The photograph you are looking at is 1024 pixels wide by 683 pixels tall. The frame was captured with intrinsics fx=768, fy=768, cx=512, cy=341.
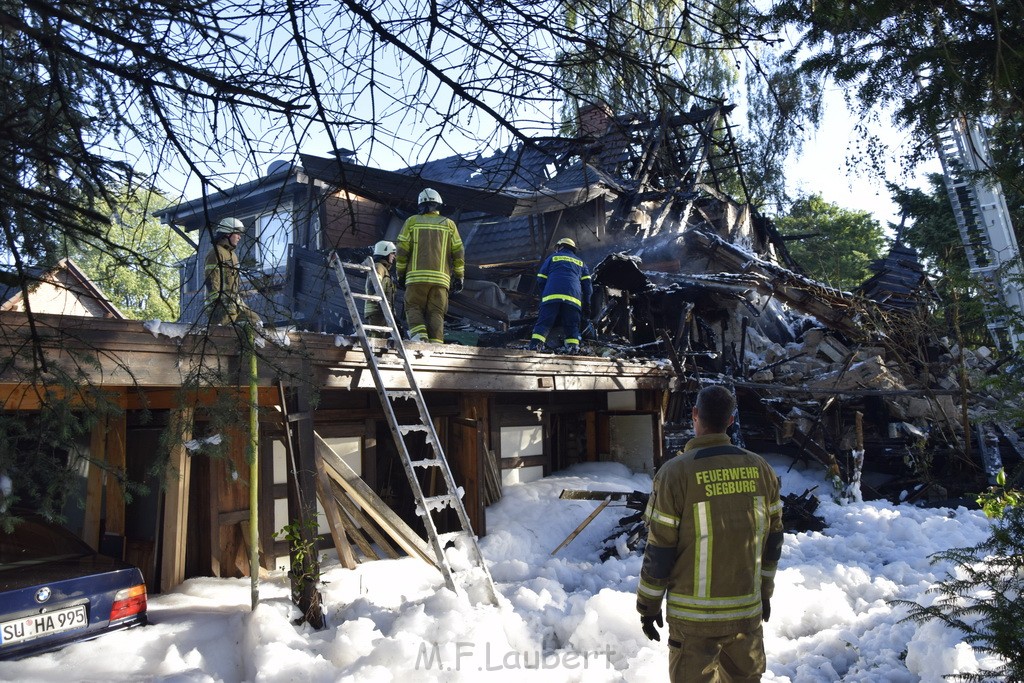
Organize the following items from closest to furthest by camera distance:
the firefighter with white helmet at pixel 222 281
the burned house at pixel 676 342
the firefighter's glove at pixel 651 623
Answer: the firefighter with white helmet at pixel 222 281 < the firefighter's glove at pixel 651 623 < the burned house at pixel 676 342

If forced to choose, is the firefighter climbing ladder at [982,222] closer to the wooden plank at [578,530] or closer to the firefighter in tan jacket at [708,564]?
the wooden plank at [578,530]

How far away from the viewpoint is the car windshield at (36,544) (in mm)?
4780

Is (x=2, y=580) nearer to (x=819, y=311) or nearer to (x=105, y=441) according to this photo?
(x=105, y=441)

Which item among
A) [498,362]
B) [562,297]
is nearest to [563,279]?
[562,297]

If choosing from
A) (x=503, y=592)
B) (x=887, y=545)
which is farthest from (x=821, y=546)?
(x=503, y=592)

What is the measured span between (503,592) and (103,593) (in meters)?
3.29

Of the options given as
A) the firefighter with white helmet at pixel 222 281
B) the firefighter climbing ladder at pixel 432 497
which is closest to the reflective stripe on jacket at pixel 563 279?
the firefighter climbing ladder at pixel 432 497

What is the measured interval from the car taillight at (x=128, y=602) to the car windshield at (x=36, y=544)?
522mm

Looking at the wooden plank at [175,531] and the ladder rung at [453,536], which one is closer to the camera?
the ladder rung at [453,536]

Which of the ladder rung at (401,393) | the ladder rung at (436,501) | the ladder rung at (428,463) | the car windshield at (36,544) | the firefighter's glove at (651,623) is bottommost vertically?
the firefighter's glove at (651,623)

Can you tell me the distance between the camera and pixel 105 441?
6469mm

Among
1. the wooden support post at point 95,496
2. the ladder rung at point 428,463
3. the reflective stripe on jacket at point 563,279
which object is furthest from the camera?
the reflective stripe on jacket at point 563,279

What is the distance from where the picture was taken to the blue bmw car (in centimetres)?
419

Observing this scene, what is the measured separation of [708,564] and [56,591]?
3.62 metres
